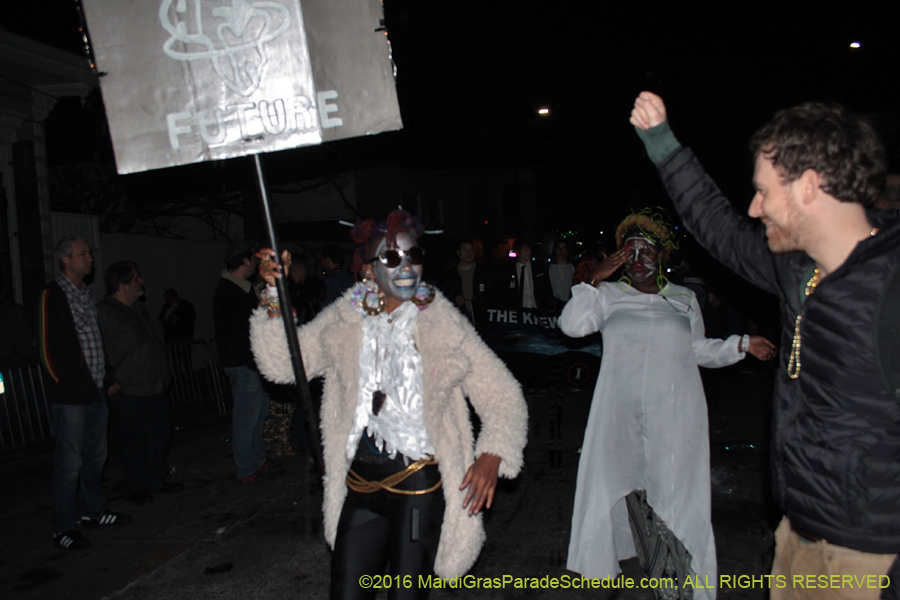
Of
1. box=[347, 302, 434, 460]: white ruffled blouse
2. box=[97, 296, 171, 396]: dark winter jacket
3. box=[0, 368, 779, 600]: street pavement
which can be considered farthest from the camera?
box=[97, 296, 171, 396]: dark winter jacket

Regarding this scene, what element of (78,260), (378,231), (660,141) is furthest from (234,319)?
(660,141)

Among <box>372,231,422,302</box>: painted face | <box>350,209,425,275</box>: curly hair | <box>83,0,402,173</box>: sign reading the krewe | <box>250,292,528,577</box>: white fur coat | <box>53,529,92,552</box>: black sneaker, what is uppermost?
<box>83,0,402,173</box>: sign reading the krewe

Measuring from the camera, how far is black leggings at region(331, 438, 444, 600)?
2811mm

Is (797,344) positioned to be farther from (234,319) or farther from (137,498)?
(137,498)

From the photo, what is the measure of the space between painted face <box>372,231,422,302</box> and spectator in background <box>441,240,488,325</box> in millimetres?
7314

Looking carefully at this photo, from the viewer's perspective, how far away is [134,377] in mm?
6051

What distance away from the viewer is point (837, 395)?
1923mm

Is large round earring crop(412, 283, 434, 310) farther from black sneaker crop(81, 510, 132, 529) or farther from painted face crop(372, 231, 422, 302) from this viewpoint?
black sneaker crop(81, 510, 132, 529)

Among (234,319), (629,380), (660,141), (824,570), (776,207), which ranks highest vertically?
(660,141)

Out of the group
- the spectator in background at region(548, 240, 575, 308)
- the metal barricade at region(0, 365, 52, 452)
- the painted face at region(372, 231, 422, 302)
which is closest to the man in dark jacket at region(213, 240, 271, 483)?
the metal barricade at region(0, 365, 52, 452)

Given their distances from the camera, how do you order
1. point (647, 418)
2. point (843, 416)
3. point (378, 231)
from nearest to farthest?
point (843, 416) < point (378, 231) < point (647, 418)

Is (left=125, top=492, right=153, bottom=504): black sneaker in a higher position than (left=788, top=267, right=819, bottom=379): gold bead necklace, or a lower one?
lower

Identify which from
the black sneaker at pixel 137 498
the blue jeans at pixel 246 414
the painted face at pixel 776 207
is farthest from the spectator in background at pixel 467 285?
the painted face at pixel 776 207

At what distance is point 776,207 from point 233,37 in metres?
1.96
